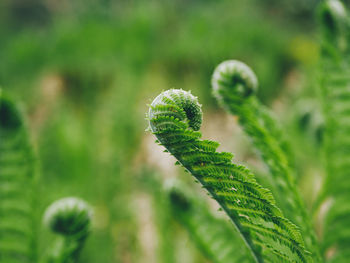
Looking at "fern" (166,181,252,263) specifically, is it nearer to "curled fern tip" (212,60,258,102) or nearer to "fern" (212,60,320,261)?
"fern" (212,60,320,261)

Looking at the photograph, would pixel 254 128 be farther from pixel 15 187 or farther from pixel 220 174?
pixel 15 187

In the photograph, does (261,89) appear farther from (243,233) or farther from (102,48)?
(243,233)

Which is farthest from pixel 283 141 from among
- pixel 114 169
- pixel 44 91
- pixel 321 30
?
pixel 44 91

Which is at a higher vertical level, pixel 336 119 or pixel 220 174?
pixel 336 119

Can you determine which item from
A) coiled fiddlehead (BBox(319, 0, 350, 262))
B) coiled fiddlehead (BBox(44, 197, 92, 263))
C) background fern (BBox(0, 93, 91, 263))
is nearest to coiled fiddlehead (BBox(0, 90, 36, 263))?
background fern (BBox(0, 93, 91, 263))

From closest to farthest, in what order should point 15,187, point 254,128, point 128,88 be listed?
point 254,128
point 15,187
point 128,88

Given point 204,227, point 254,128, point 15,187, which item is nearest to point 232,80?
point 254,128
